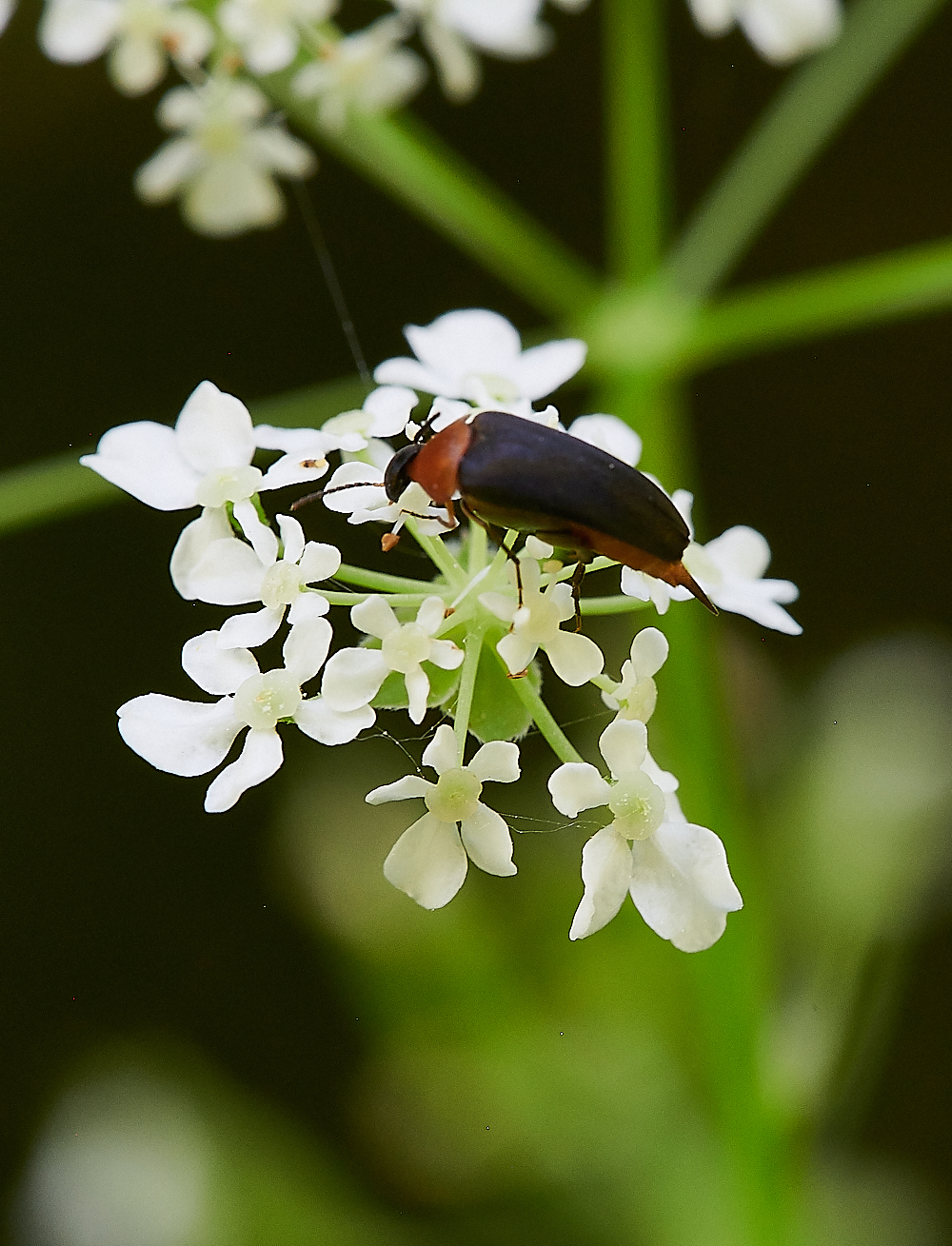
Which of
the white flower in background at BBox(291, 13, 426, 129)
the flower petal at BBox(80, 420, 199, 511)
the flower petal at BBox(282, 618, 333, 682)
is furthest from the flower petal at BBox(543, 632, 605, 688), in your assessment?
the white flower in background at BBox(291, 13, 426, 129)

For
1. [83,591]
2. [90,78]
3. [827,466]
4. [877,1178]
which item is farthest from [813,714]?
[90,78]

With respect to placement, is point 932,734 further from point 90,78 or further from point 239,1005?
point 90,78

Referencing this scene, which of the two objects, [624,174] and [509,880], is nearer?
[624,174]

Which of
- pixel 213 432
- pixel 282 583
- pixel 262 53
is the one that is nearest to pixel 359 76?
pixel 262 53

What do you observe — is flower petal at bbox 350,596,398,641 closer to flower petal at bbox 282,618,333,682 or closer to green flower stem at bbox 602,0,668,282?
flower petal at bbox 282,618,333,682

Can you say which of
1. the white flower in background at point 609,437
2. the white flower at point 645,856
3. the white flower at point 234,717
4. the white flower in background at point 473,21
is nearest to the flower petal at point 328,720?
the white flower at point 234,717

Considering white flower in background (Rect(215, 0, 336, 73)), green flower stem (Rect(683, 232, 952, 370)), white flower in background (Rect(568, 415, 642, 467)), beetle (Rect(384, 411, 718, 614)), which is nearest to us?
beetle (Rect(384, 411, 718, 614))

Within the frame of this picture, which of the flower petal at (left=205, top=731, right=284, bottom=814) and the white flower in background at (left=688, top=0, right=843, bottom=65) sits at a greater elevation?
the white flower in background at (left=688, top=0, right=843, bottom=65)
